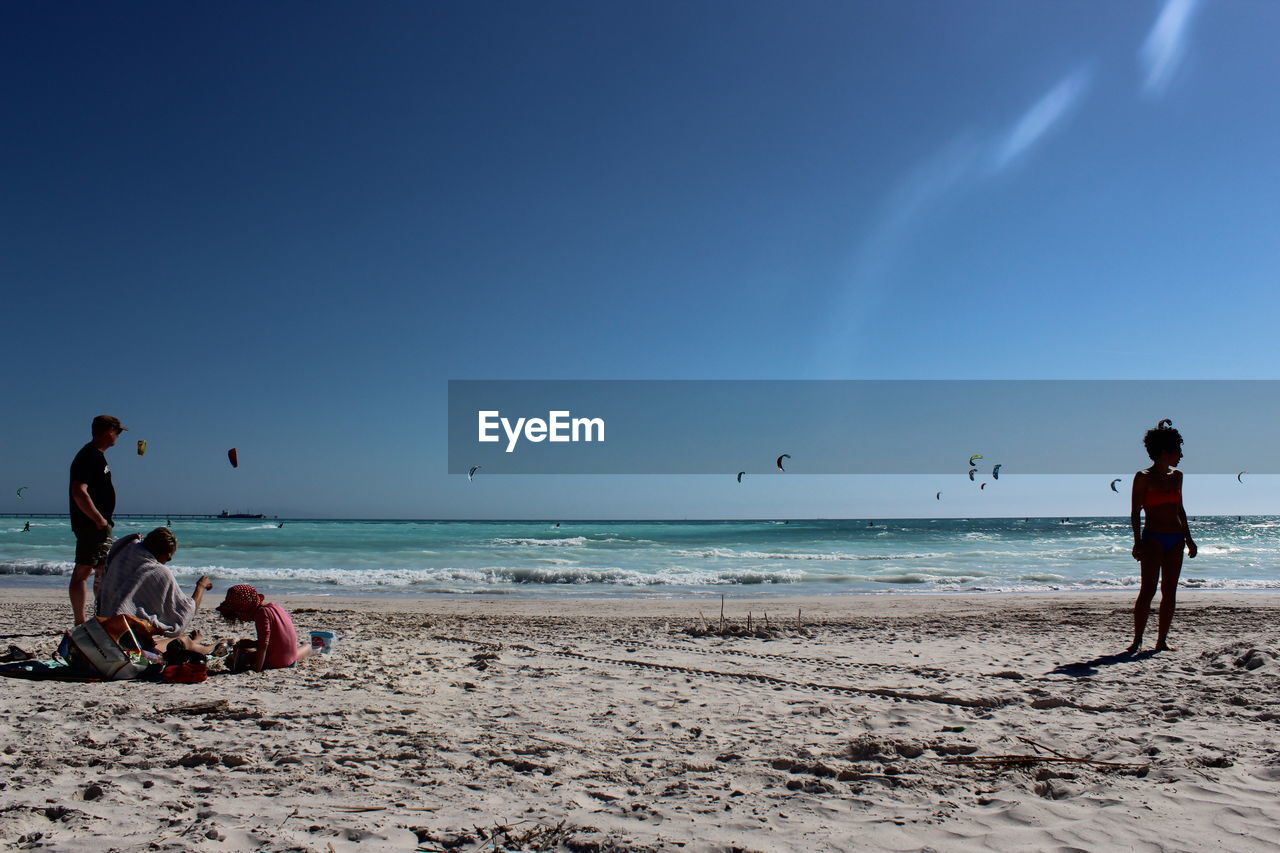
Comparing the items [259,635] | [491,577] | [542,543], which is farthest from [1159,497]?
[542,543]

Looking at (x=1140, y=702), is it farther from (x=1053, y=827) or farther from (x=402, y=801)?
(x=402, y=801)

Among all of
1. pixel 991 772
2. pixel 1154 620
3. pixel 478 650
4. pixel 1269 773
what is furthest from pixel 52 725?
pixel 1154 620

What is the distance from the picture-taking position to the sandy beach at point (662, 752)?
2289 mm

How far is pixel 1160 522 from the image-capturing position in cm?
539

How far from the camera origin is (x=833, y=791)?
2.66m

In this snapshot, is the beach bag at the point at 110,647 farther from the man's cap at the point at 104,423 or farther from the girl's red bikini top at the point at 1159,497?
the girl's red bikini top at the point at 1159,497

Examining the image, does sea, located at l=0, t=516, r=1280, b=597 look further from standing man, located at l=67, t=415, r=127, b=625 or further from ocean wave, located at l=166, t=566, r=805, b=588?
standing man, located at l=67, t=415, r=127, b=625

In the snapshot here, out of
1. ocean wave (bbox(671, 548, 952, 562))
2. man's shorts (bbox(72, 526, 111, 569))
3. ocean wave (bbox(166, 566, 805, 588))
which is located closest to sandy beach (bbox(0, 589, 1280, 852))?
man's shorts (bbox(72, 526, 111, 569))

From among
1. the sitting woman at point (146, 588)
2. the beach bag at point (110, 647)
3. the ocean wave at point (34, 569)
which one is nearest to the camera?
the beach bag at point (110, 647)

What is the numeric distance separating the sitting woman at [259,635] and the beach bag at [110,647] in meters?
0.47

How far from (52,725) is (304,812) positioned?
1.80 meters

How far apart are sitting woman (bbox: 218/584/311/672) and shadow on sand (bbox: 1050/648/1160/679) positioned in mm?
5101

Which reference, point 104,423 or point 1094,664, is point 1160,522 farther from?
point 104,423

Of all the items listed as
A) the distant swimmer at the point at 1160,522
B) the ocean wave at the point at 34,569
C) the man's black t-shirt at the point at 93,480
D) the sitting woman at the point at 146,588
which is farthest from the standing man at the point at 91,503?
the ocean wave at the point at 34,569
